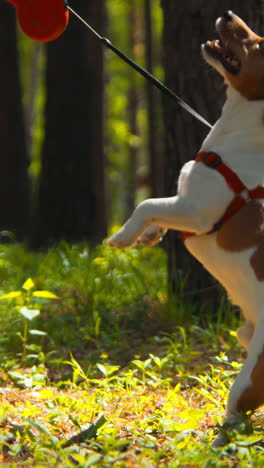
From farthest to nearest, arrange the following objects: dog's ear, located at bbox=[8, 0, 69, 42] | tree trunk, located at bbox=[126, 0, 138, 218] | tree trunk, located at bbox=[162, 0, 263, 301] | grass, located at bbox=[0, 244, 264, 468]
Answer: tree trunk, located at bbox=[126, 0, 138, 218], tree trunk, located at bbox=[162, 0, 263, 301], dog's ear, located at bbox=[8, 0, 69, 42], grass, located at bbox=[0, 244, 264, 468]

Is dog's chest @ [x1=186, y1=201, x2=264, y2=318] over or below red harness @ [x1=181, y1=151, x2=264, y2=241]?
below

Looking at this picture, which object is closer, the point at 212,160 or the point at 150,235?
the point at 212,160

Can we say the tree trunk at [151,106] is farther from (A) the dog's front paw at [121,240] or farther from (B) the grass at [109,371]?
(A) the dog's front paw at [121,240]

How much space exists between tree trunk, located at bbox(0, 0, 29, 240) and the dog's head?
312 inches

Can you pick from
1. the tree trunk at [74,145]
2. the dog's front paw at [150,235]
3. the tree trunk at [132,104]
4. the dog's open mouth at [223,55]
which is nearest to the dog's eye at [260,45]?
the dog's open mouth at [223,55]

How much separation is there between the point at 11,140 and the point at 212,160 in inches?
320

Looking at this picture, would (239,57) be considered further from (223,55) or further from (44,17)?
(44,17)

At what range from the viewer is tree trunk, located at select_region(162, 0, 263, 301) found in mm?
6445

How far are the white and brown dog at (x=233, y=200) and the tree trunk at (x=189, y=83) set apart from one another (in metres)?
2.22

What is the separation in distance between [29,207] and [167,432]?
27.1 ft

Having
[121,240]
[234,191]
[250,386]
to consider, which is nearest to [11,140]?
[121,240]

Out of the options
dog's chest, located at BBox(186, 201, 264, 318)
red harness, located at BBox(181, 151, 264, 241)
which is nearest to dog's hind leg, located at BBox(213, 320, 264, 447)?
dog's chest, located at BBox(186, 201, 264, 318)

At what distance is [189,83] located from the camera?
259 inches

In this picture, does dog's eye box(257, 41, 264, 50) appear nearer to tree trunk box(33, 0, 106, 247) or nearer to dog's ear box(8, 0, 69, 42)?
dog's ear box(8, 0, 69, 42)
